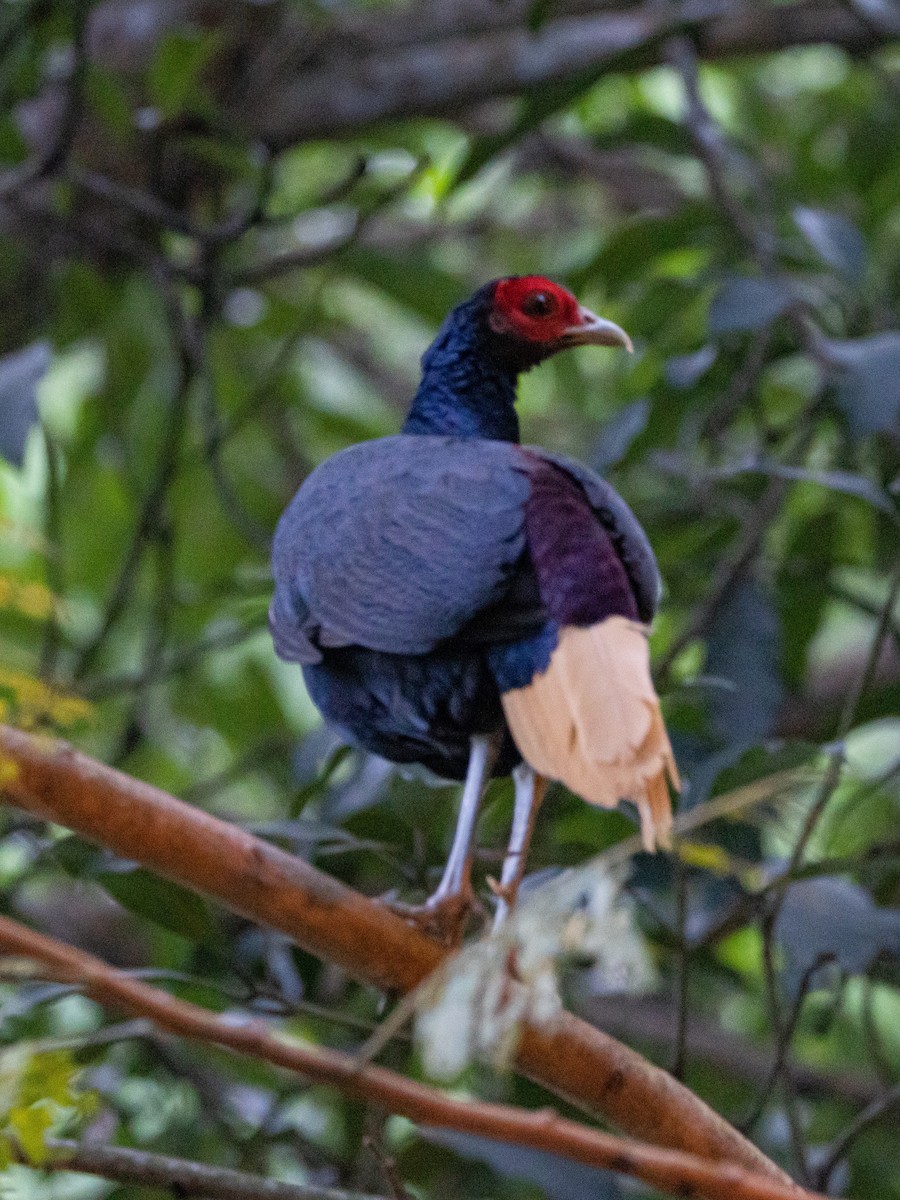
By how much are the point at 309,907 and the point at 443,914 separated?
0.27 m

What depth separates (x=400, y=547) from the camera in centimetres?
156

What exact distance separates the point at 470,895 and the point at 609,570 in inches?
16.1

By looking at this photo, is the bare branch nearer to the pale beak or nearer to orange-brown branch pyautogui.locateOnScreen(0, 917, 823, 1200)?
orange-brown branch pyautogui.locateOnScreen(0, 917, 823, 1200)

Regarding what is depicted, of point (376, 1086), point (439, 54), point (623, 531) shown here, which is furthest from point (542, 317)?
point (439, 54)

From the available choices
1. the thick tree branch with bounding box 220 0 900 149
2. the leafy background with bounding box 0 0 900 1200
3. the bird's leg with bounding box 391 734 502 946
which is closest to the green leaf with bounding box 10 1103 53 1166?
the leafy background with bounding box 0 0 900 1200

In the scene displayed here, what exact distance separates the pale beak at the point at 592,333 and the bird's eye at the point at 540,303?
0.13 ft

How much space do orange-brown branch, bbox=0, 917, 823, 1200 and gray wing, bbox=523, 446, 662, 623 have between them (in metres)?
0.85

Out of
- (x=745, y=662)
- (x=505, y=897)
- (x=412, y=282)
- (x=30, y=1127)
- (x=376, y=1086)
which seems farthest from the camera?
(x=412, y=282)

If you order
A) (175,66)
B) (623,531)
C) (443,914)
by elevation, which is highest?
(175,66)

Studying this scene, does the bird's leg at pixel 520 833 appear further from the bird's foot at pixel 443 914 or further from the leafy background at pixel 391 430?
the leafy background at pixel 391 430

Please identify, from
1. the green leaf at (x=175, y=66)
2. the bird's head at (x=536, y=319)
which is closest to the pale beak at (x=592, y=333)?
the bird's head at (x=536, y=319)

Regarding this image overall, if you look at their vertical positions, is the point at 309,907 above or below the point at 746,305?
above

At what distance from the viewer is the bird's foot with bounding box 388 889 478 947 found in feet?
5.28

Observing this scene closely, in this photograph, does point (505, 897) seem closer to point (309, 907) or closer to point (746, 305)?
point (309, 907)
